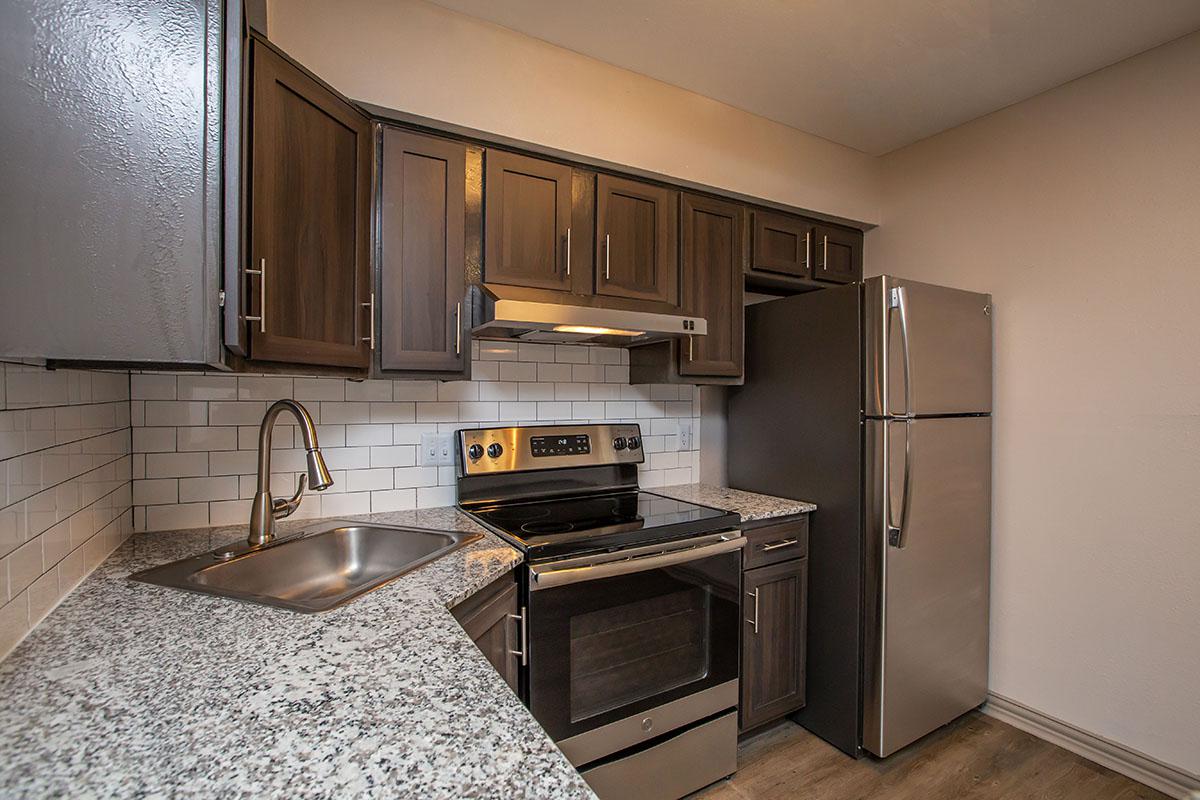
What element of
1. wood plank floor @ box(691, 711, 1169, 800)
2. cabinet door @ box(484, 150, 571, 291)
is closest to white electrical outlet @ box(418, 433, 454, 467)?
cabinet door @ box(484, 150, 571, 291)

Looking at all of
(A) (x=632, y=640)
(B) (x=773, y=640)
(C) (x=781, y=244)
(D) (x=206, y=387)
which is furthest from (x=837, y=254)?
(D) (x=206, y=387)

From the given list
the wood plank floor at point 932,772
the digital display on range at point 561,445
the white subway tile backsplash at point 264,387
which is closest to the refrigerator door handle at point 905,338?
the digital display on range at point 561,445

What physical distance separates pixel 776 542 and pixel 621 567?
0.77 metres

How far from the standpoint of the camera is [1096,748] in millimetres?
2061

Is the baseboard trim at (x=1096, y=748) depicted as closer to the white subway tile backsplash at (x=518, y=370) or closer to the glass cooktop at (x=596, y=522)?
the glass cooktop at (x=596, y=522)

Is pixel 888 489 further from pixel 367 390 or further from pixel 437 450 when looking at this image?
pixel 367 390

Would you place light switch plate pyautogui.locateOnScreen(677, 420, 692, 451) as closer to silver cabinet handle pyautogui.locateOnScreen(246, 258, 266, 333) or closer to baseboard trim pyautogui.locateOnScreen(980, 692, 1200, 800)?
baseboard trim pyautogui.locateOnScreen(980, 692, 1200, 800)

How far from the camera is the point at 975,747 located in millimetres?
2148

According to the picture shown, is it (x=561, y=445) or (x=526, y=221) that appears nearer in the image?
(x=526, y=221)

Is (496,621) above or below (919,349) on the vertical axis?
below

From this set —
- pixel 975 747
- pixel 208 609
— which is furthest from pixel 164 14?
pixel 975 747

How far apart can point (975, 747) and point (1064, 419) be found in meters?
1.31

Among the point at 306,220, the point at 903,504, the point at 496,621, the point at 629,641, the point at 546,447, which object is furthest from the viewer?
the point at 546,447

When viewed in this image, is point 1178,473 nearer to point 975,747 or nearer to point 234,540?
point 975,747
